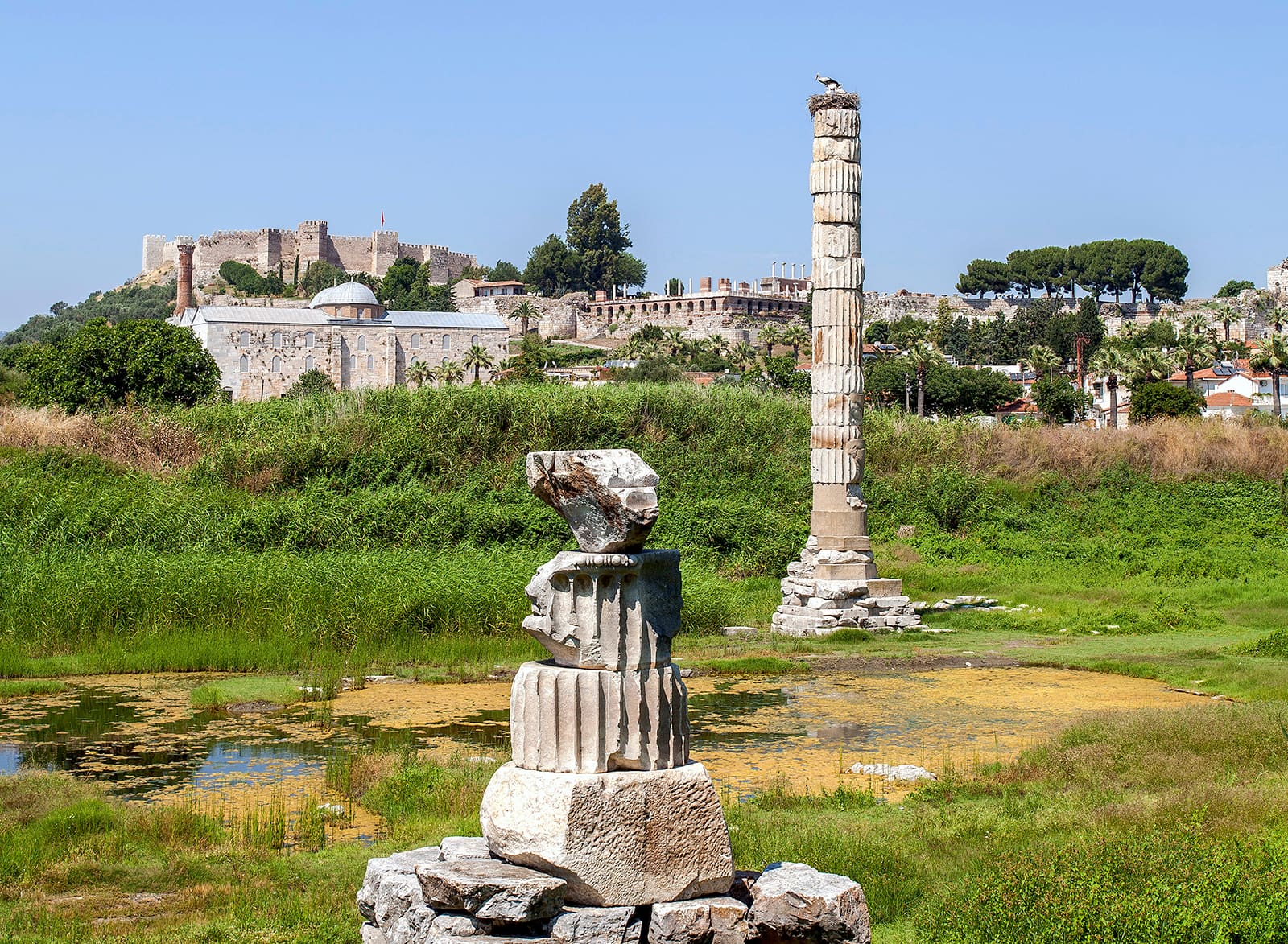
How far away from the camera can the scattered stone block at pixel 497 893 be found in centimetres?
454

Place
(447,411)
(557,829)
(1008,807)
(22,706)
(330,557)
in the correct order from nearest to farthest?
(557,829), (1008,807), (22,706), (330,557), (447,411)

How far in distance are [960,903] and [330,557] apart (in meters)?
12.2

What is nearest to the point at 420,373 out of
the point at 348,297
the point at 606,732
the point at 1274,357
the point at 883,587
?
the point at 348,297

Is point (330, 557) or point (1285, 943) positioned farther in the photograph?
point (330, 557)

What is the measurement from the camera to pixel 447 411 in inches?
989

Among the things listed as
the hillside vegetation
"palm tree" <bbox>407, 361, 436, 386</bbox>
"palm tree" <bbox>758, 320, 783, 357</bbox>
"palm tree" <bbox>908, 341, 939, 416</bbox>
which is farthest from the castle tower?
the hillside vegetation

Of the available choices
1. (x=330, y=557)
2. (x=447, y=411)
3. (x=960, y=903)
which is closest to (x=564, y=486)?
(x=960, y=903)

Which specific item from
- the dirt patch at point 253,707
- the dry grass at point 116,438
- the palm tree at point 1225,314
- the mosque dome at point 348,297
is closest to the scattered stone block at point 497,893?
the dirt patch at point 253,707

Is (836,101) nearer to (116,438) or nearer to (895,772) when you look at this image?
(895,772)

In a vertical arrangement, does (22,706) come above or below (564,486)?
below

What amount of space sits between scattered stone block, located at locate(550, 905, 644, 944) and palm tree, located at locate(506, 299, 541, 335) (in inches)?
3268

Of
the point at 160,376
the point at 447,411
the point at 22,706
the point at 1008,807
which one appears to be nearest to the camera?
the point at 1008,807

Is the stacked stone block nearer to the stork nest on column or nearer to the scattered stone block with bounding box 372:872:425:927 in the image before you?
the scattered stone block with bounding box 372:872:425:927

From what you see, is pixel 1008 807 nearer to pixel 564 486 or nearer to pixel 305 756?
pixel 564 486
